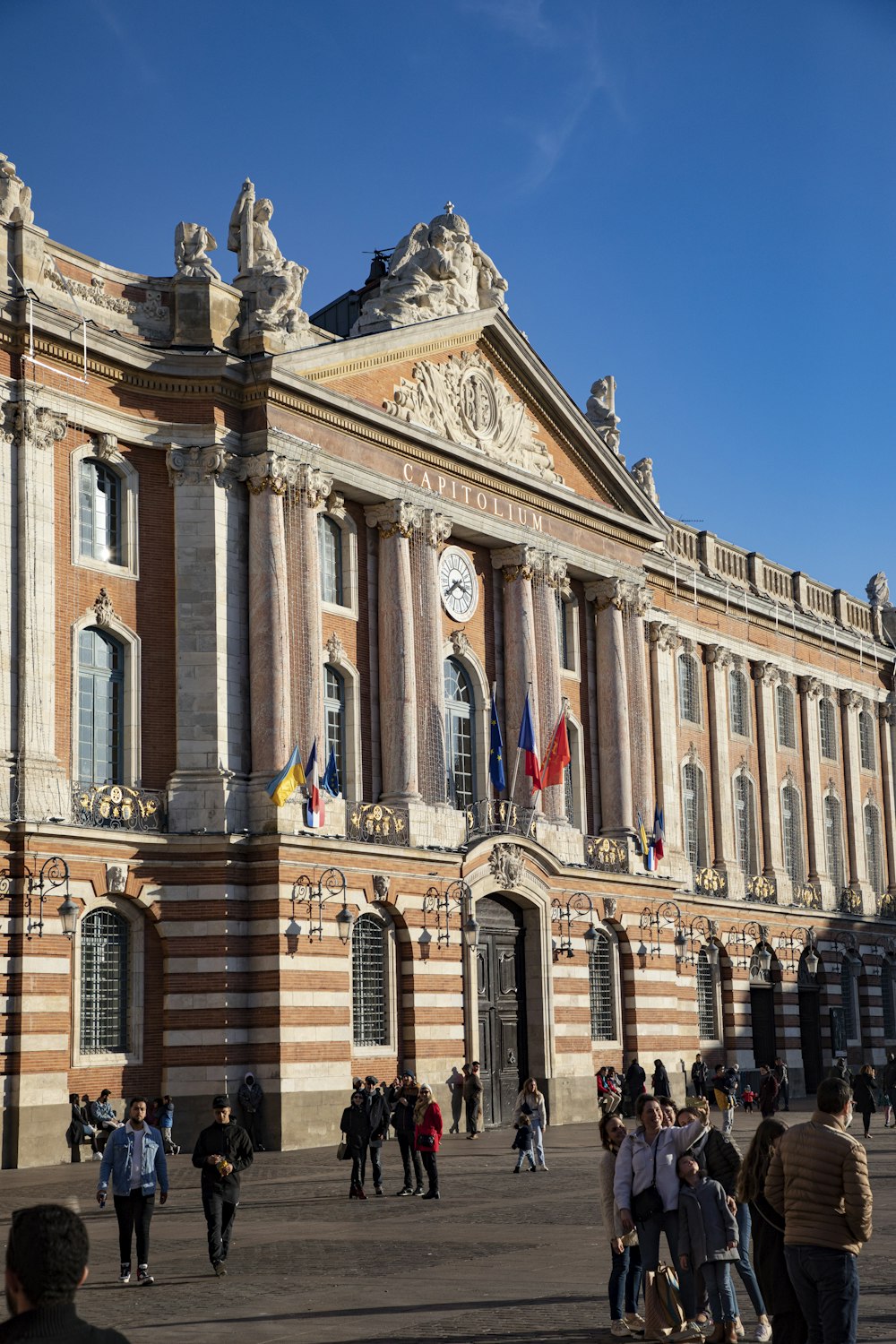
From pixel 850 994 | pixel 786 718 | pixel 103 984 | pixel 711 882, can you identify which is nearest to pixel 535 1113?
pixel 103 984

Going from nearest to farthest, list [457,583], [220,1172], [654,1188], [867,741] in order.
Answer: [654,1188]
[220,1172]
[457,583]
[867,741]

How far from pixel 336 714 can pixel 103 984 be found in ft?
28.2

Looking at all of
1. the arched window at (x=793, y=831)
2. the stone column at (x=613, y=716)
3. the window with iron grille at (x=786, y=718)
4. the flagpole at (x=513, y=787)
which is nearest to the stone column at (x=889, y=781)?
the arched window at (x=793, y=831)

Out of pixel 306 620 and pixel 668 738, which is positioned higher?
pixel 306 620

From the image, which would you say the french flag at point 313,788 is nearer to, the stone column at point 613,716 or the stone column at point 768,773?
the stone column at point 613,716

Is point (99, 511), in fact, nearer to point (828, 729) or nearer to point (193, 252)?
point (193, 252)

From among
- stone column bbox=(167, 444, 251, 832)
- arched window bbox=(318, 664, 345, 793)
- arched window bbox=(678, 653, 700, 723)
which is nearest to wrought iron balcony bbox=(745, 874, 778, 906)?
arched window bbox=(678, 653, 700, 723)

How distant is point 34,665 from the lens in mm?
33750

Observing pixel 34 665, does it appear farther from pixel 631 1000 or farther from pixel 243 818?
pixel 631 1000

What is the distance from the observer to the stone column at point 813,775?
63.3 m

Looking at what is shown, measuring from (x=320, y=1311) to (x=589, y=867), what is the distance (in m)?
31.0

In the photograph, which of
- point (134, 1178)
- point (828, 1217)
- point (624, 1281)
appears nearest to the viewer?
point (828, 1217)

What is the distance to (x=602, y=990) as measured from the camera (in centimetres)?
4766

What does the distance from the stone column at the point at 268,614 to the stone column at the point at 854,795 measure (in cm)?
3457
